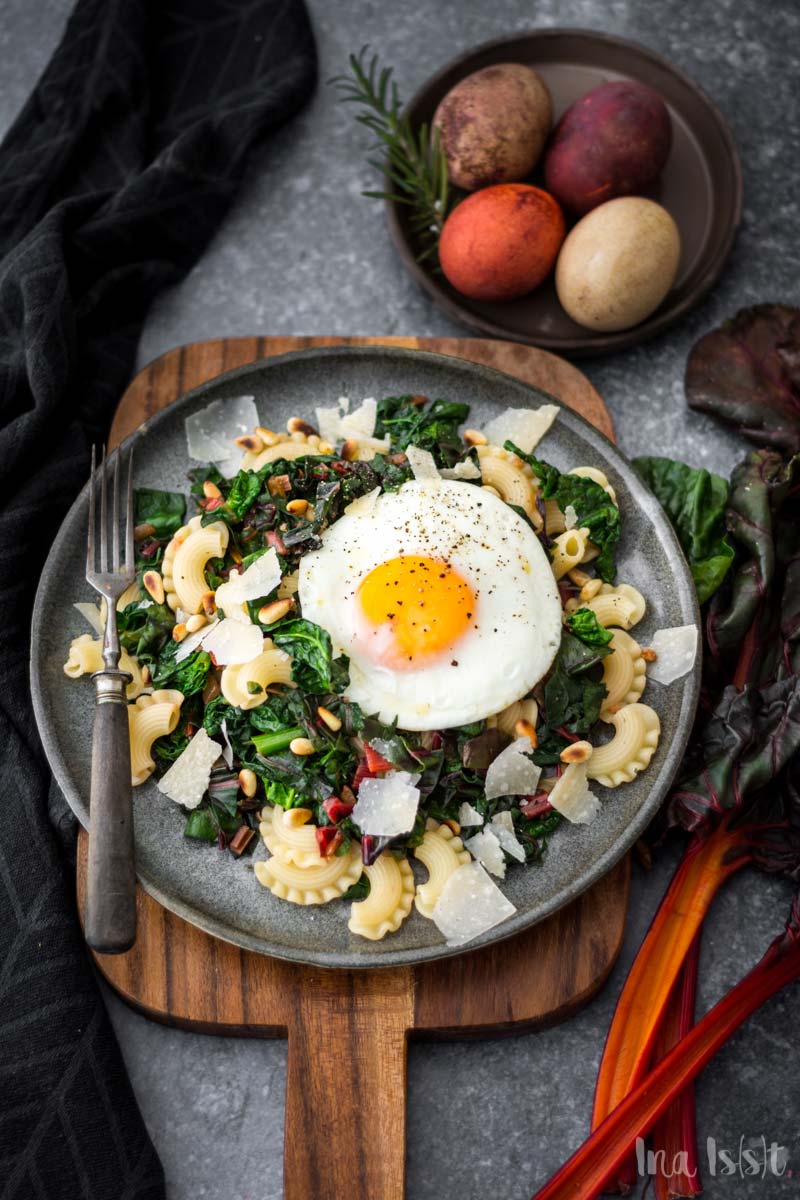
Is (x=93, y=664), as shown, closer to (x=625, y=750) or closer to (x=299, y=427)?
(x=299, y=427)

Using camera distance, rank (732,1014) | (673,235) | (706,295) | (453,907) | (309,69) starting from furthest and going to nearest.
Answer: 1. (309,69)
2. (706,295)
3. (673,235)
4. (732,1014)
5. (453,907)

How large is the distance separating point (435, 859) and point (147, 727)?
1120 millimetres

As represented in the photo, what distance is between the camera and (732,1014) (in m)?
3.89

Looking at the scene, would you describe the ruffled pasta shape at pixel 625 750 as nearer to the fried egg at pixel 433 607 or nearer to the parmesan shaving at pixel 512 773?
the parmesan shaving at pixel 512 773

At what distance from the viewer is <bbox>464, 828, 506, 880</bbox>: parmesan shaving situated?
371 centimetres

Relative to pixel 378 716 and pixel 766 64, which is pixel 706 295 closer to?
pixel 766 64

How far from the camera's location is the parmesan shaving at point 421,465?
403 centimetres

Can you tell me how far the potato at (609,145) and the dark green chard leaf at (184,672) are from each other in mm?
2620

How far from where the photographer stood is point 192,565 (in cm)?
393

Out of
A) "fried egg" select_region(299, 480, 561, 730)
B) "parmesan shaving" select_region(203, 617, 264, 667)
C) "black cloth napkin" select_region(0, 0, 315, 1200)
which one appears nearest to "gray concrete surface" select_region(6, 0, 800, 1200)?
"black cloth napkin" select_region(0, 0, 315, 1200)

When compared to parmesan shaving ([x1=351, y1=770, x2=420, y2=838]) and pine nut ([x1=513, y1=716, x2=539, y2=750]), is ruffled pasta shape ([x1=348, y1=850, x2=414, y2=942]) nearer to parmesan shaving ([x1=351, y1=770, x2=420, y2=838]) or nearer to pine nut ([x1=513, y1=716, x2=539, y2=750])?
parmesan shaving ([x1=351, y1=770, x2=420, y2=838])

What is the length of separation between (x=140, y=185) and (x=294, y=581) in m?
2.16

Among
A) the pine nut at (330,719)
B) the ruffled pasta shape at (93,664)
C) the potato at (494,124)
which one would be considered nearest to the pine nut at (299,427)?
the ruffled pasta shape at (93,664)

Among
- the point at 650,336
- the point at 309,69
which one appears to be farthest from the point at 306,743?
the point at 309,69
